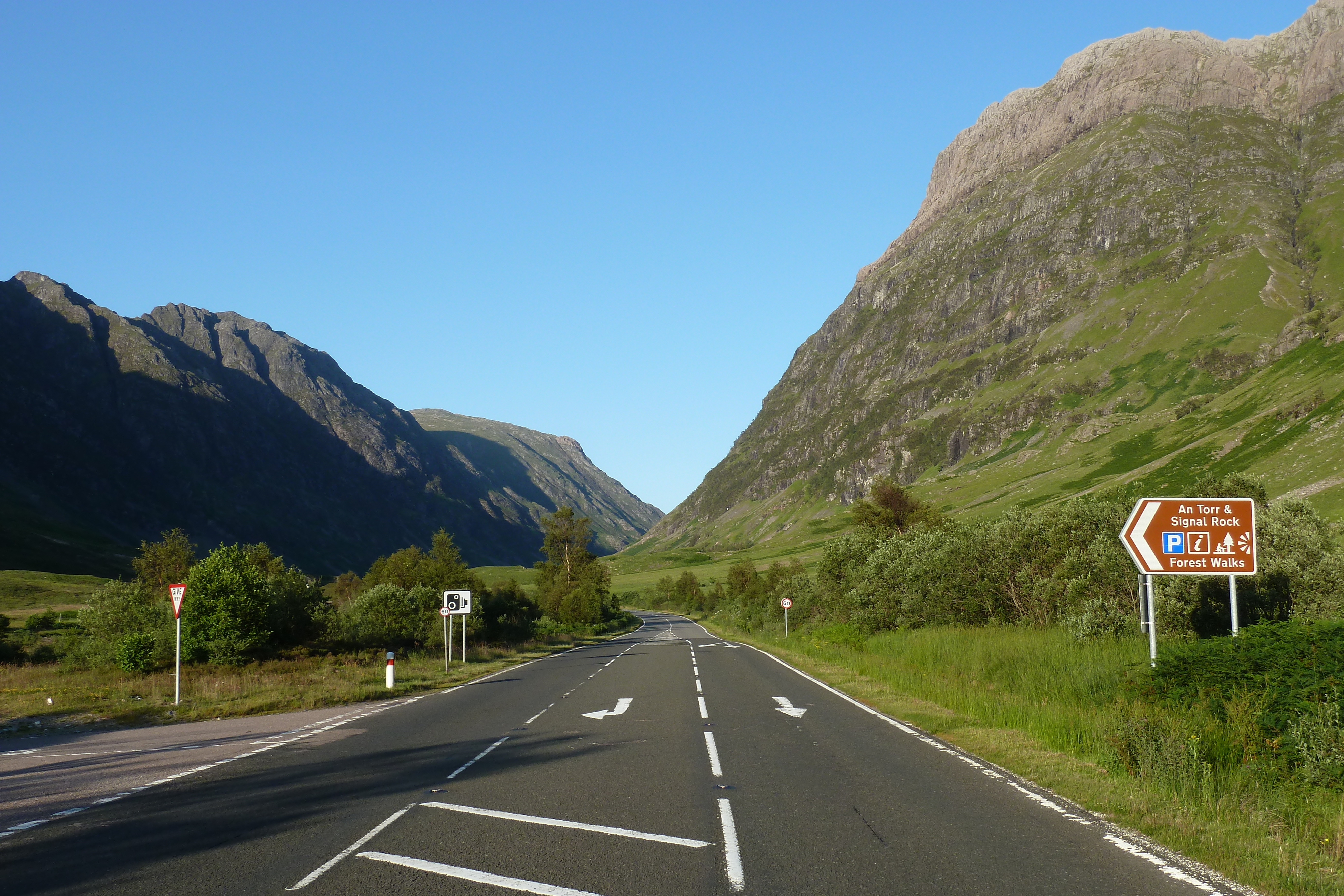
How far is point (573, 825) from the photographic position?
28.2 feet

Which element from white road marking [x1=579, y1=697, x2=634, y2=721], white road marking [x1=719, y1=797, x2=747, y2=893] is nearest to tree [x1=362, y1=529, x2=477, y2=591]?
white road marking [x1=579, y1=697, x2=634, y2=721]

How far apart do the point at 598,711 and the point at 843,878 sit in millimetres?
12216

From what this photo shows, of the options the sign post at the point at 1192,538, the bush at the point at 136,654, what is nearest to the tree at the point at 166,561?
the bush at the point at 136,654

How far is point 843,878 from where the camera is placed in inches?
271

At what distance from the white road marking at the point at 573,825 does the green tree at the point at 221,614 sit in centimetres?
2236

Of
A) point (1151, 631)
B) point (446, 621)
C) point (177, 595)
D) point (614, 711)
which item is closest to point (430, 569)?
point (446, 621)

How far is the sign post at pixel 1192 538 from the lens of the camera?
42.5ft

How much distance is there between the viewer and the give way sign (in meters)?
13.0

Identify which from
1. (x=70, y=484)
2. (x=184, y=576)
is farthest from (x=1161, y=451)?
(x=70, y=484)

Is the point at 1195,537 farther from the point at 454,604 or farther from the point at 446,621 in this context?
the point at 446,621

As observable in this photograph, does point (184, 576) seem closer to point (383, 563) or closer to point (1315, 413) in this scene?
point (383, 563)

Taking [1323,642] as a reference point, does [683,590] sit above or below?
below

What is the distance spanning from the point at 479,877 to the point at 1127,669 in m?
11.4

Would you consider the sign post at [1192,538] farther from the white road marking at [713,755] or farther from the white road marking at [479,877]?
the white road marking at [479,877]
